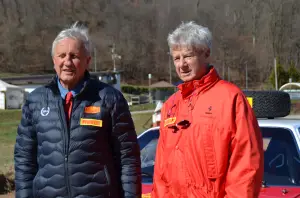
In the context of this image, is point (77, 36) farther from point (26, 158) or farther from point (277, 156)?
point (277, 156)

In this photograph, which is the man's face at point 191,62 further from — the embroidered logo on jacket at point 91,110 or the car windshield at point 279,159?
the car windshield at point 279,159

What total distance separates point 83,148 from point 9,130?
25401mm

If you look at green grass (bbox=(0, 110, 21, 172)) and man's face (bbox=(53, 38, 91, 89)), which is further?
green grass (bbox=(0, 110, 21, 172))

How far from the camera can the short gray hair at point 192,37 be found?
9.17ft

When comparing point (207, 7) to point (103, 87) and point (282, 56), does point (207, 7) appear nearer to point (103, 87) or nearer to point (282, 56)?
point (282, 56)

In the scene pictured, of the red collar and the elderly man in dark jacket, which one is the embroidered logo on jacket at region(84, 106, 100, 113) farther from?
the red collar

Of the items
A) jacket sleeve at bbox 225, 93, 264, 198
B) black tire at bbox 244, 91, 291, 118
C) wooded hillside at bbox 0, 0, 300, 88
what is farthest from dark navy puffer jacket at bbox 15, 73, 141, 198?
wooded hillside at bbox 0, 0, 300, 88

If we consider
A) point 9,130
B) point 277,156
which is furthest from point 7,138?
point 277,156

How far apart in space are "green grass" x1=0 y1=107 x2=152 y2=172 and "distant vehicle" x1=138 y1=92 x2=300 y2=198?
679 centimetres

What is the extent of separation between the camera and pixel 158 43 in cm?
11306

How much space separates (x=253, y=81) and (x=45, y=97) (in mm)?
Result: 97492

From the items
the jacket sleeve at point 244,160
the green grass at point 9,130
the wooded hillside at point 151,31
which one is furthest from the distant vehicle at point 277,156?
the wooded hillside at point 151,31

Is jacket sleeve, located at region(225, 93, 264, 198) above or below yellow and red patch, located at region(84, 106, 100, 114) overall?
below

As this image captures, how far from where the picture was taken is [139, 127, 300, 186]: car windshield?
4008 millimetres
